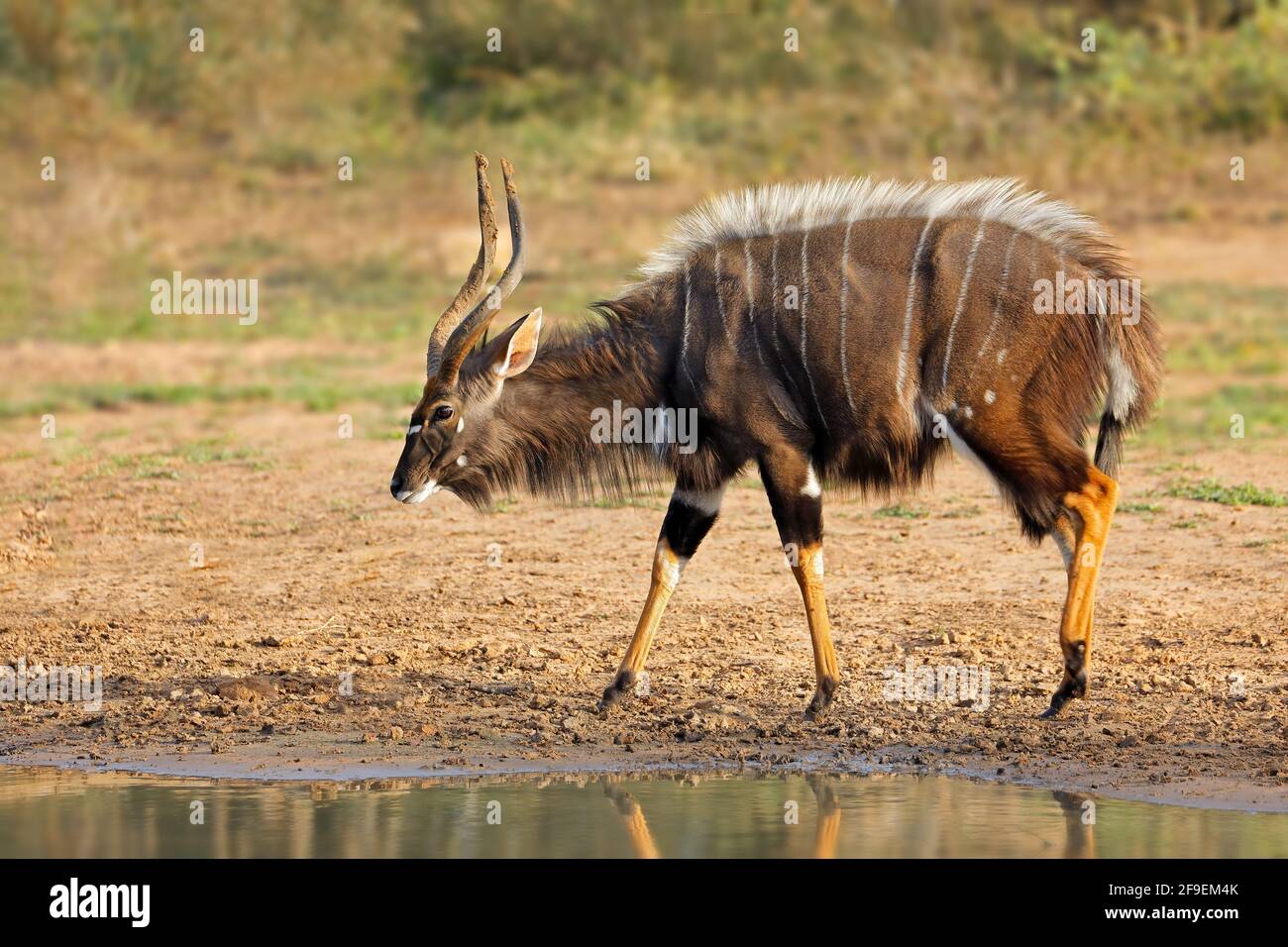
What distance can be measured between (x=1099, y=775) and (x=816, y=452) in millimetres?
1379

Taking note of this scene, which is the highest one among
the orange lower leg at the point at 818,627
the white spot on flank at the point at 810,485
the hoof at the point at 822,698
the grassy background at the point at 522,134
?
the grassy background at the point at 522,134

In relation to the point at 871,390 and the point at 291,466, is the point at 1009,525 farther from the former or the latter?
the point at 291,466

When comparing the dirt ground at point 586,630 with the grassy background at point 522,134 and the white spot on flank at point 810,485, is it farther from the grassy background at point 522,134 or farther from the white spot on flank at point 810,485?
the grassy background at point 522,134

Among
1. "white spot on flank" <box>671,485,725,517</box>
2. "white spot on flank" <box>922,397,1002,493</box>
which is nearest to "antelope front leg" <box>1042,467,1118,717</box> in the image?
"white spot on flank" <box>922,397,1002,493</box>

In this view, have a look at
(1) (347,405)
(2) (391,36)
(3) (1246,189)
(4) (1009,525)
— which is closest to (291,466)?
(1) (347,405)

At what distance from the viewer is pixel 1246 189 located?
56.2 feet

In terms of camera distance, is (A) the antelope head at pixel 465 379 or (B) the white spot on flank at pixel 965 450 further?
(A) the antelope head at pixel 465 379

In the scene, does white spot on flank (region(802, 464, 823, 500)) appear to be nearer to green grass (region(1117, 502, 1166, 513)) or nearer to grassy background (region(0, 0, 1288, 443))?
green grass (region(1117, 502, 1166, 513))

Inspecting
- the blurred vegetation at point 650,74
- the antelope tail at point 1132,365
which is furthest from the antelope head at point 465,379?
the blurred vegetation at point 650,74

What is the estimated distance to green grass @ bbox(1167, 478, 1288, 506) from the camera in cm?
878

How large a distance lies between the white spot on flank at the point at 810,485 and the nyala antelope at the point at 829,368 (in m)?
0.02

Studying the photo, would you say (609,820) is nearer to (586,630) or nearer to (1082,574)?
(1082,574)

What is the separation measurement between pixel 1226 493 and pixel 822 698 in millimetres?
3296

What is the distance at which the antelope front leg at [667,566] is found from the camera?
6555 millimetres
